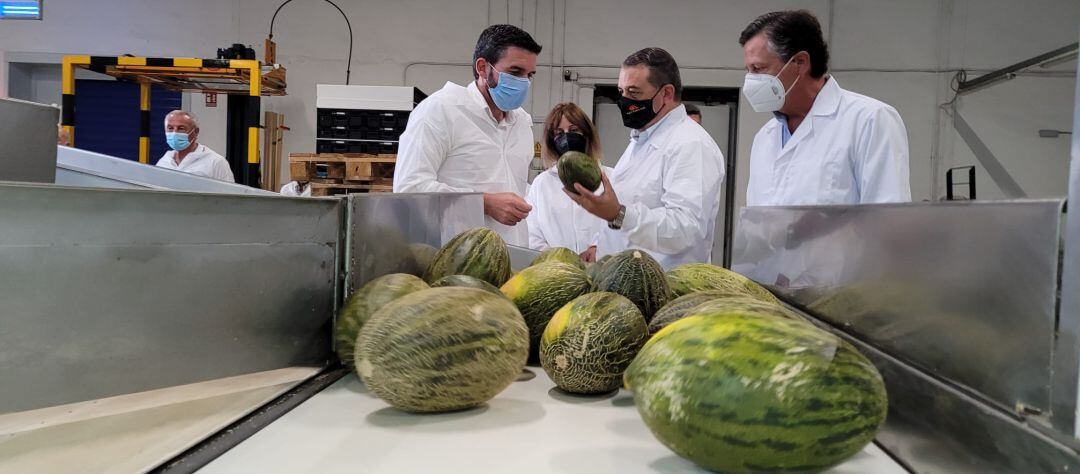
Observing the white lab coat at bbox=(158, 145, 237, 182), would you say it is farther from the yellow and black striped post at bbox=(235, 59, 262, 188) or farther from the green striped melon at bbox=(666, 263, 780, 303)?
the green striped melon at bbox=(666, 263, 780, 303)

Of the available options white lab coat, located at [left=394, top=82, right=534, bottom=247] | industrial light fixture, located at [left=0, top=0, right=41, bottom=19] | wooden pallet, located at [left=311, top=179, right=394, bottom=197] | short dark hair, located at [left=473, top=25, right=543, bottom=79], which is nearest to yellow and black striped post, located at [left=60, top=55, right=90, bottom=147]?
industrial light fixture, located at [left=0, top=0, right=41, bottom=19]

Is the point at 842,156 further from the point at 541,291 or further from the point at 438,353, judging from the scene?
the point at 438,353

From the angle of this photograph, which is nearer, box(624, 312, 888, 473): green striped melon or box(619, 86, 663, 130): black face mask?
box(624, 312, 888, 473): green striped melon

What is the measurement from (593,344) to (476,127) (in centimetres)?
231

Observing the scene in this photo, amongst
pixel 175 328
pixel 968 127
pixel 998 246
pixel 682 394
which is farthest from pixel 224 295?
pixel 968 127

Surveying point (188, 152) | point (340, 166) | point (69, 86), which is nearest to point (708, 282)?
point (340, 166)

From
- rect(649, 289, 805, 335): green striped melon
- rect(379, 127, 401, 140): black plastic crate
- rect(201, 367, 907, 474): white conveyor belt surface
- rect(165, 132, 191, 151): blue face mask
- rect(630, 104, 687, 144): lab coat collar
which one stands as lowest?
rect(201, 367, 907, 474): white conveyor belt surface

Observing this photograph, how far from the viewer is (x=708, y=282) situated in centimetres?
136

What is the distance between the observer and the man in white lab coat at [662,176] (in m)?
2.64

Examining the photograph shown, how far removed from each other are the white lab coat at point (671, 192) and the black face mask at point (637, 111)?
0.05 m

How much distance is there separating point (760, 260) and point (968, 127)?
7.02 metres

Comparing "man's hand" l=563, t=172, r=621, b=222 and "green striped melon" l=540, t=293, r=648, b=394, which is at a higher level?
"man's hand" l=563, t=172, r=621, b=222

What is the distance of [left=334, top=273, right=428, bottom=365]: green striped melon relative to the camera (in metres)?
1.20

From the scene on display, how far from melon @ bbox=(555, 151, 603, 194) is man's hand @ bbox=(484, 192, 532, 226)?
0.44 m
